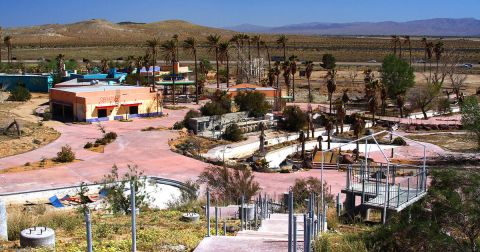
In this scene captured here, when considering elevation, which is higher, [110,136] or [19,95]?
[19,95]

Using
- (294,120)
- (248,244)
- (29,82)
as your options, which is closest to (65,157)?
(294,120)

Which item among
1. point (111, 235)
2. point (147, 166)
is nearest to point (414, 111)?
point (147, 166)

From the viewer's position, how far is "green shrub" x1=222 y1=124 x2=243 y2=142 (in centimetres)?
4472

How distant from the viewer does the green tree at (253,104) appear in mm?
53281

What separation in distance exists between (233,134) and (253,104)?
951 cm

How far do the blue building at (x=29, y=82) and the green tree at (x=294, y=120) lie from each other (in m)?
36.0

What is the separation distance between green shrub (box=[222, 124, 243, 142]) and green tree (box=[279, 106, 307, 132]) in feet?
21.1

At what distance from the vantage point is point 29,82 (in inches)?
2876

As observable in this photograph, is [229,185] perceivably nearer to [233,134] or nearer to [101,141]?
[101,141]

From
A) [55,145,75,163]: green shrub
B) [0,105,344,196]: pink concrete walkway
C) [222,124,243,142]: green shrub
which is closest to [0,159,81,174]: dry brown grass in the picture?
[55,145,75,163]: green shrub

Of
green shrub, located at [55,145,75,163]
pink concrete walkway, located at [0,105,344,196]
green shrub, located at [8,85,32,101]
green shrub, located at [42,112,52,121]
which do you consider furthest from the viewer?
green shrub, located at [8,85,32,101]

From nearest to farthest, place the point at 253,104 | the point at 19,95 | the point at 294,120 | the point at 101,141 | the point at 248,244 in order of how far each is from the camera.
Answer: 1. the point at 248,244
2. the point at 101,141
3. the point at 294,120
4. the point at 253,104
5. the point at 19,95

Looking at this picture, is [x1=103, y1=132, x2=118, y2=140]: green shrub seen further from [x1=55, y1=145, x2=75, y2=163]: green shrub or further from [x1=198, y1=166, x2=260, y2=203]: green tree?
[x1=198, y1=166, x2=260, y2=203]: green tree

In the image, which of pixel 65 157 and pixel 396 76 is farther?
pixel 396 76
